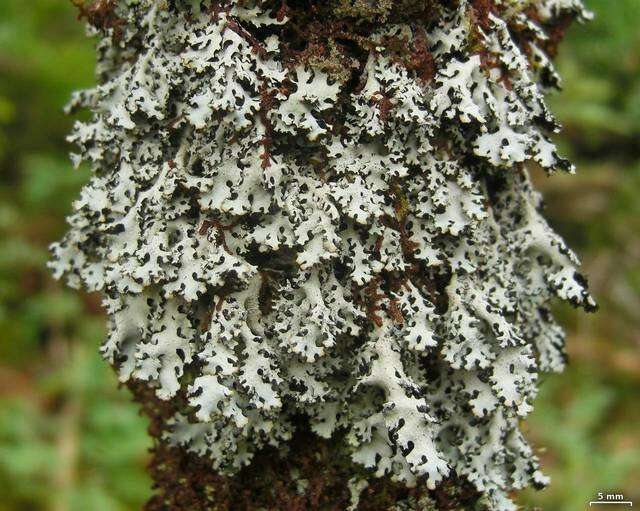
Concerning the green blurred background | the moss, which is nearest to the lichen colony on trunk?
the moss

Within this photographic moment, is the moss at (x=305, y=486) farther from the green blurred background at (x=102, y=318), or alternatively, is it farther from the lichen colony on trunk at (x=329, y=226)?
the green blurred background at (x=102, y=318)

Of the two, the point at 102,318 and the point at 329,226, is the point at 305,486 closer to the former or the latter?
the point at 329,226

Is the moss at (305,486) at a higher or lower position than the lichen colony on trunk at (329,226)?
lower

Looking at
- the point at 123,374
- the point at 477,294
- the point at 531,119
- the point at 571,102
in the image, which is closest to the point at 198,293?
the point at 123,374

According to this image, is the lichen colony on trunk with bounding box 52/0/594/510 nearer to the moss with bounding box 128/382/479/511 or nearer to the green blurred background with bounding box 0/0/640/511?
the moss with bounding box 128/382/479/511

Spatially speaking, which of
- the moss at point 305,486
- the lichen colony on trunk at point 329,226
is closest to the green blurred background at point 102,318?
the lichen colony on trunk at point 329,226

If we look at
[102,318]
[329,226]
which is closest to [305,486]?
[329,226]
